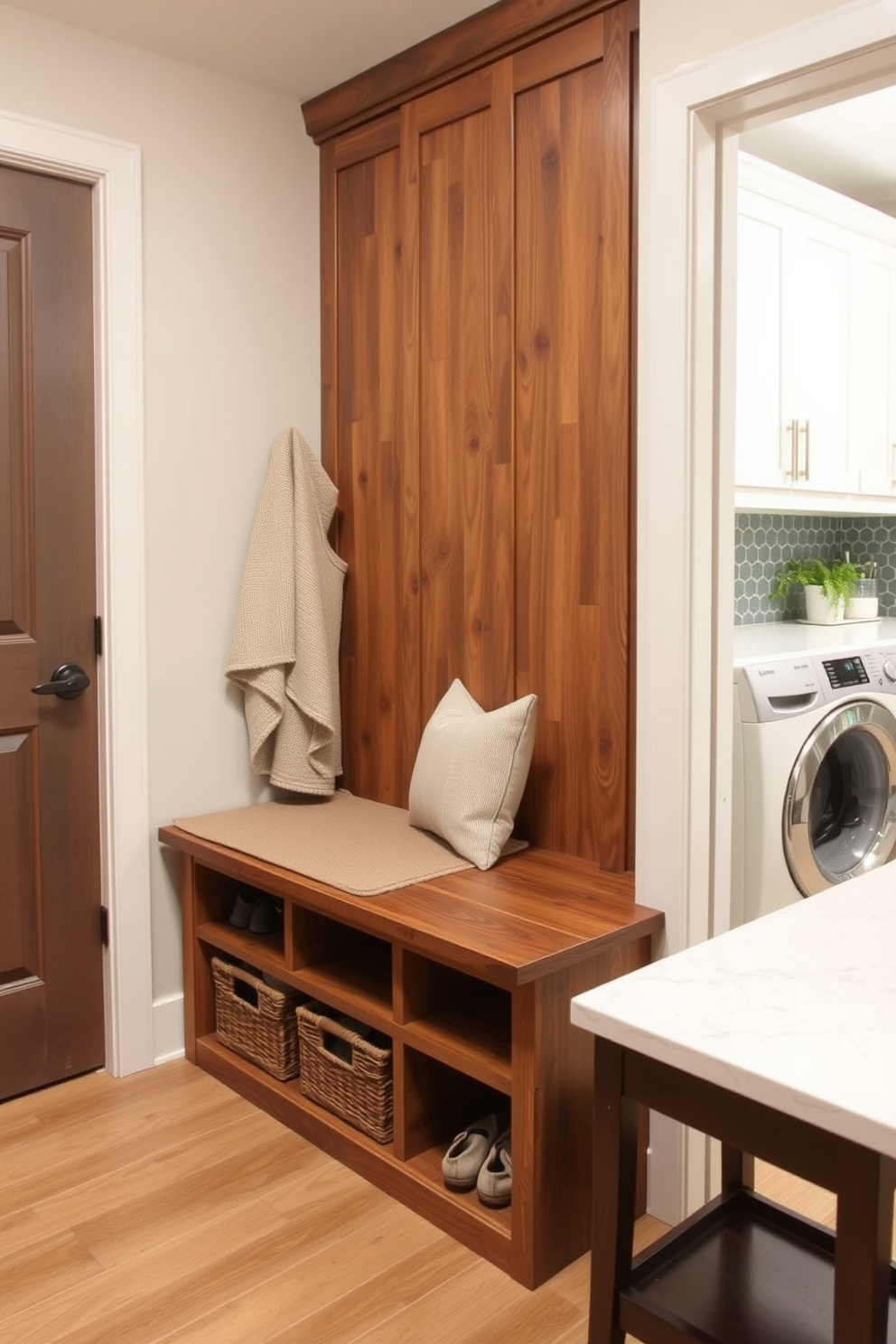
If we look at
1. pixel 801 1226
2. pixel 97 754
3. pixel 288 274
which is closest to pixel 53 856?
pixel 97 754

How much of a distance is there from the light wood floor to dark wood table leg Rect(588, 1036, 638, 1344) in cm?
65

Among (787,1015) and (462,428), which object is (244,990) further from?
(787,1015)

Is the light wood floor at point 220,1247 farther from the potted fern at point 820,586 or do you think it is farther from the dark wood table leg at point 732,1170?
the potted fern at point 820,586

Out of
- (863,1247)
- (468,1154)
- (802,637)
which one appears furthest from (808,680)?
(863,1247)

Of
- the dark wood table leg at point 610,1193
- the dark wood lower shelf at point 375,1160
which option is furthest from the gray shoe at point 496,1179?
the dark wood table leg at point 610,1193

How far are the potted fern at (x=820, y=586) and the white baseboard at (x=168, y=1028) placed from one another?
234 cm

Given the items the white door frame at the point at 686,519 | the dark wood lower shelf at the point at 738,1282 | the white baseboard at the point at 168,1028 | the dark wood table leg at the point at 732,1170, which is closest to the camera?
the dark wood lower shelf at the point at 738,1282

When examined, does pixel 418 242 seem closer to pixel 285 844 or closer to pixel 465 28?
pixel 465 28

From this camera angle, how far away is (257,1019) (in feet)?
8.29

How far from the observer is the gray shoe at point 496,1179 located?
1.97 meters

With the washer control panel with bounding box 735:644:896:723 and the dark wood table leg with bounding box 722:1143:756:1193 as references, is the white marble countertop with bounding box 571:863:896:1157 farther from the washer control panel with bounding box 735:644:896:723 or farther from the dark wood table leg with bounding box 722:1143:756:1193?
the washer control panel with bounding box 735:644:896:723

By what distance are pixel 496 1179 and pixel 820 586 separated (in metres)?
2.43

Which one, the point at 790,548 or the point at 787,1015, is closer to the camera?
the point at 787,1015

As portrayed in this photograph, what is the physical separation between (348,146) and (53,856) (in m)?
1.90
